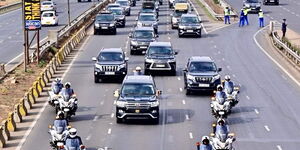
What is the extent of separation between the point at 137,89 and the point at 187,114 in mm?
2883

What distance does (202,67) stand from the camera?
123 ft

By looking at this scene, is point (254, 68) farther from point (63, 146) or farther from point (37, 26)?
point (63, 146)

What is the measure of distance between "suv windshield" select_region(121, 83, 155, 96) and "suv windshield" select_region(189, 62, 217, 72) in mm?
6656

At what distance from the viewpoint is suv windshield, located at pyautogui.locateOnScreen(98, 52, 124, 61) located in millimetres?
41031

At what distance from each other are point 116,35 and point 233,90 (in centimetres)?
3396

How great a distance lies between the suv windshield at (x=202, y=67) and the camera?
37.2 m

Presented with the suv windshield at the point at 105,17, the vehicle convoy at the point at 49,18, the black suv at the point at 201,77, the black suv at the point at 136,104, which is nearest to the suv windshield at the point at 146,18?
the suv windshield at the point at 105,17

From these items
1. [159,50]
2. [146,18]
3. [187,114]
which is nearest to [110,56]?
[159,50]

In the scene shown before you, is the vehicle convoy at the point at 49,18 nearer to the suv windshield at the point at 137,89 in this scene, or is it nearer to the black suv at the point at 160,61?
the black suv at the point at 160,61

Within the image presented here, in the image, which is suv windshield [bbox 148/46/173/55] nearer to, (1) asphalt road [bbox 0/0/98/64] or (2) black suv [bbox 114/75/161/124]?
(1) asphalt road [bbox 0/0/98/64]

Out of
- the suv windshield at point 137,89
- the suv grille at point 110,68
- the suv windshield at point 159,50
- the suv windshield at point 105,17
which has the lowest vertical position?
the suv grille at point 110,68

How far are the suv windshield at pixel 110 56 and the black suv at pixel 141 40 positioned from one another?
10.8 m

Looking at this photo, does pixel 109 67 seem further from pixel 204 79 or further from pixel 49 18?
pixel 49 18

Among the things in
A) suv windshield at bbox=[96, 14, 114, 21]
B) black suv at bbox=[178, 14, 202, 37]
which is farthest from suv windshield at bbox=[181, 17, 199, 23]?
suv windshield at bbox=[96, 14, 114, 21]
